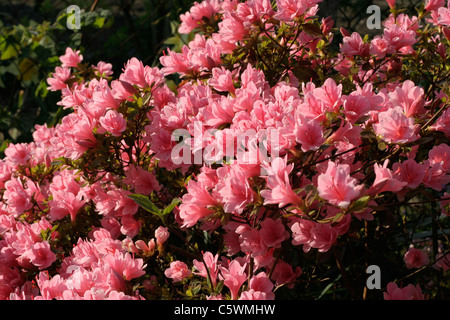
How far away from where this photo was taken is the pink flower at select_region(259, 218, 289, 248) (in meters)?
1.20

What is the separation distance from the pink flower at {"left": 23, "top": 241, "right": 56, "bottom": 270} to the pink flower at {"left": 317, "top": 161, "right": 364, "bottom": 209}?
80cm

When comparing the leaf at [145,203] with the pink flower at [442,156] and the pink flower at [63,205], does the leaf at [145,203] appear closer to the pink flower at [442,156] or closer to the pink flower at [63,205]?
the pink flower at [63,205]

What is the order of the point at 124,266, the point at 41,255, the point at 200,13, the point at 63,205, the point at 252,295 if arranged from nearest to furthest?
the point at 252,295
the point at 124,266
the point at 41,255
the point at 63,205
the point at 200,13

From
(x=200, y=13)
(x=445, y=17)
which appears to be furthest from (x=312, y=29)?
(x=200, y=13)

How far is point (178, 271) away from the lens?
1.30 m

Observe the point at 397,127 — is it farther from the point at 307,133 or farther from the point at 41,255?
the point at 41,255

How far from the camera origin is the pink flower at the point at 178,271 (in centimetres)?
129

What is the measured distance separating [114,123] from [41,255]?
418 mm

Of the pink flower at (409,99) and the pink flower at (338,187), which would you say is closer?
the pink flower at (338,187)

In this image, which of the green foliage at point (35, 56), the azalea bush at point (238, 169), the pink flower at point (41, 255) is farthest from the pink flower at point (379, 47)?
the green foliage at point (35, 56)

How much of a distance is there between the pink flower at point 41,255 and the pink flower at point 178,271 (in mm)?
342

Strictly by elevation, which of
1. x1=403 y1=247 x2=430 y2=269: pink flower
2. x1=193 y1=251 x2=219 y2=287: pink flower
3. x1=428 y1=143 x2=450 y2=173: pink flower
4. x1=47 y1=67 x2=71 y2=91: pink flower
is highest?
x1=47 y1=67 x2=71 y2=91: pink flower

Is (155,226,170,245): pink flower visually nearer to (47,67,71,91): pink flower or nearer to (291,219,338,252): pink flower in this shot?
(291,219,338,252): pink flower

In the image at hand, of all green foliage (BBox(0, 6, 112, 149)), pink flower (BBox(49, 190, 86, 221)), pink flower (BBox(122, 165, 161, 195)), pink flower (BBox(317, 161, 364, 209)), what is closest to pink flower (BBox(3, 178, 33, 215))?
pink flower (BBox(49, 190, 86, 221))
